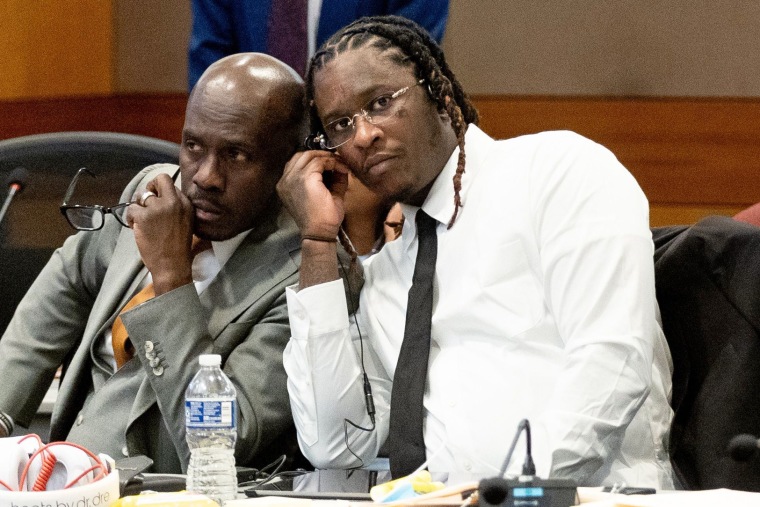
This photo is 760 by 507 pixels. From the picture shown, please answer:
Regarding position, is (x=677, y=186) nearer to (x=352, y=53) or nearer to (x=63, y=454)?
(x=352, y=53)

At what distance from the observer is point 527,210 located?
6.19 ft

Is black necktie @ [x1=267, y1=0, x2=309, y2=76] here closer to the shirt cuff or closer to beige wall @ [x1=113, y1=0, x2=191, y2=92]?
the shirt cuff

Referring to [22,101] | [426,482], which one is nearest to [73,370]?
[426,482]

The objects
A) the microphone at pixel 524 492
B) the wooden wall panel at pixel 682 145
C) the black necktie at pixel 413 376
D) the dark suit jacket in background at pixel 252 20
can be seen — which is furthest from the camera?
the wooden wall panel at pixel 682 145

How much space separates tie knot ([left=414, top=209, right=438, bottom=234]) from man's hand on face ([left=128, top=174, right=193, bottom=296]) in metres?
0.43

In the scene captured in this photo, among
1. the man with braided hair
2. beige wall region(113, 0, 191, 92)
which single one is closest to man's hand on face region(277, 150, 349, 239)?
the man with braided hair

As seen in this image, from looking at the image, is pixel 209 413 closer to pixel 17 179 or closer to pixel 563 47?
pixel 17 179

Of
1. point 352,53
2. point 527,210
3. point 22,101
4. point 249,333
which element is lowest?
point 249,333

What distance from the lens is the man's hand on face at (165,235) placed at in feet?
6.85

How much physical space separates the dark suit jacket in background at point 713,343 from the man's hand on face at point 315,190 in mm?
569

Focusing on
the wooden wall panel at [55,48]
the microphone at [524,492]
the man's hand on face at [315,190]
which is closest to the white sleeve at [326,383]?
the man's hand on face at [315,190]

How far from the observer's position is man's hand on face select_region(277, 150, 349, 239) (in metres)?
2.05

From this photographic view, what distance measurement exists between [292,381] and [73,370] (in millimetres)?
488

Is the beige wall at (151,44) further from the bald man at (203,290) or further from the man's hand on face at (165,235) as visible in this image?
the man's hand on face at (165,235)
